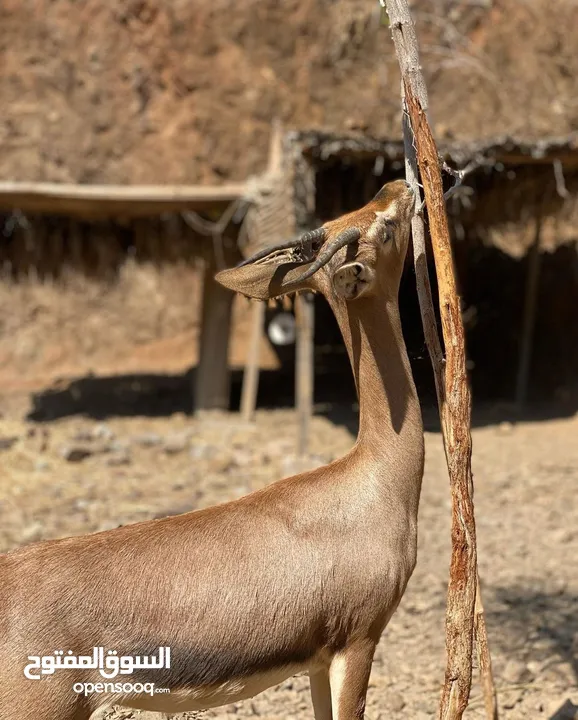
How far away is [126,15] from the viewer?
19250 mm

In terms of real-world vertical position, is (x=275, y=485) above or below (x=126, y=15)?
below

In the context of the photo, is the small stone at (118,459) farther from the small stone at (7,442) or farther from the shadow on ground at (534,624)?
the shadow on ground at (534,624)

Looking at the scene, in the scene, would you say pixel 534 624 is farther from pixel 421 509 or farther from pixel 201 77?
pixel 201 77

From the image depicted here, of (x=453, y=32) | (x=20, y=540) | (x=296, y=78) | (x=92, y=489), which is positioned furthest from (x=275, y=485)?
(x=296, y=78)

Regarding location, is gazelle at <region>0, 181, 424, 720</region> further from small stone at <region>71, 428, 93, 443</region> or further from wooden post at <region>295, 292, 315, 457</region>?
small stone at <region>71, 428, 93, 443</region>

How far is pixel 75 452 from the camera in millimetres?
9125

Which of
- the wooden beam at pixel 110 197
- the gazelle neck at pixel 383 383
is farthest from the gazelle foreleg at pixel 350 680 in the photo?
the wooden beam at pixel 110 197

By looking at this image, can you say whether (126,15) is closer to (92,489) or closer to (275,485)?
(92,489)

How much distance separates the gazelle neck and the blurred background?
0.22 metres

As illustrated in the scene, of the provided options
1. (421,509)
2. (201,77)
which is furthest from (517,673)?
(201,77)

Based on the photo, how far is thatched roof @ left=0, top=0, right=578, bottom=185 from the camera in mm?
18609

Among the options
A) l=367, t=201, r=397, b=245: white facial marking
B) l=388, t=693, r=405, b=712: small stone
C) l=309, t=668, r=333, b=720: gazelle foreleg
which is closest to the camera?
l=367, t=201, r=397, b=245: white facial marking

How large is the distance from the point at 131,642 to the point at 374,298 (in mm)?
1223

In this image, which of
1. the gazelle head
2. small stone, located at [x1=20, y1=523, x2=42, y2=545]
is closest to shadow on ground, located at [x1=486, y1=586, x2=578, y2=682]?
the gazelle head
